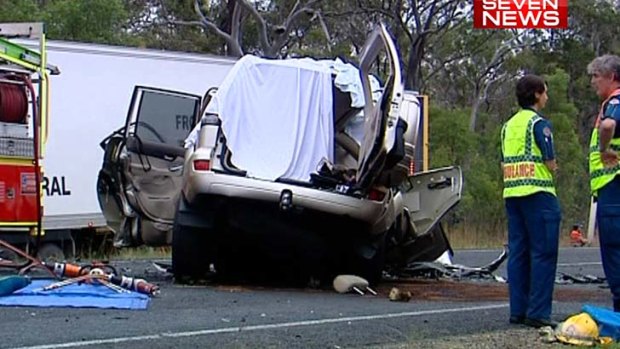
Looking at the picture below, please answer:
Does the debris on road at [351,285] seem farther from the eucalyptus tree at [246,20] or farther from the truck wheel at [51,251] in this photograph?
the eucalyptus tree at [246,20]

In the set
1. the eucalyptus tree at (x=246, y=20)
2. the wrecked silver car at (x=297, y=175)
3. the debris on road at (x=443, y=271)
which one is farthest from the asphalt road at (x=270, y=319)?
the eucalyptus tree at (x=246, y=20)

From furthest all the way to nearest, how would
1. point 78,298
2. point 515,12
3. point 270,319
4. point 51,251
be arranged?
point 515,12
point 51,251
point 78,298
point 270,319

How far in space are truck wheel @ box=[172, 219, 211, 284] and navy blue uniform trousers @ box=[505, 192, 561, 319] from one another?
3230mm

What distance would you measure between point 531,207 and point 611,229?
0.57 meters

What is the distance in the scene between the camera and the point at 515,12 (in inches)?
1226

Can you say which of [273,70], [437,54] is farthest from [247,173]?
[437,54]

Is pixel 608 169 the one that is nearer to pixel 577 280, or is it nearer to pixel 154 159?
pixel 577 280

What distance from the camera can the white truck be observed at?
17.7m

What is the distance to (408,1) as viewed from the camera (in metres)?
35.4

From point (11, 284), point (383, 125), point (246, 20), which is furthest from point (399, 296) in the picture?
point (246, 20)

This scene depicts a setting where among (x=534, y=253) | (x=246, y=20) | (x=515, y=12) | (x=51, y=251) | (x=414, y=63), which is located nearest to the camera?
(x=534, y=253)

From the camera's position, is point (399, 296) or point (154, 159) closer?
point (399, 296)

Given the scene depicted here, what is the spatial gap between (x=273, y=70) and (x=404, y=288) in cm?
242

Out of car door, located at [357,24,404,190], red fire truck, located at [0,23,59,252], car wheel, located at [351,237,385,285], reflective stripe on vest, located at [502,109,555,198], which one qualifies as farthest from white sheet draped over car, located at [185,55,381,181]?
red fire truck, located at [0,23,59,252]
